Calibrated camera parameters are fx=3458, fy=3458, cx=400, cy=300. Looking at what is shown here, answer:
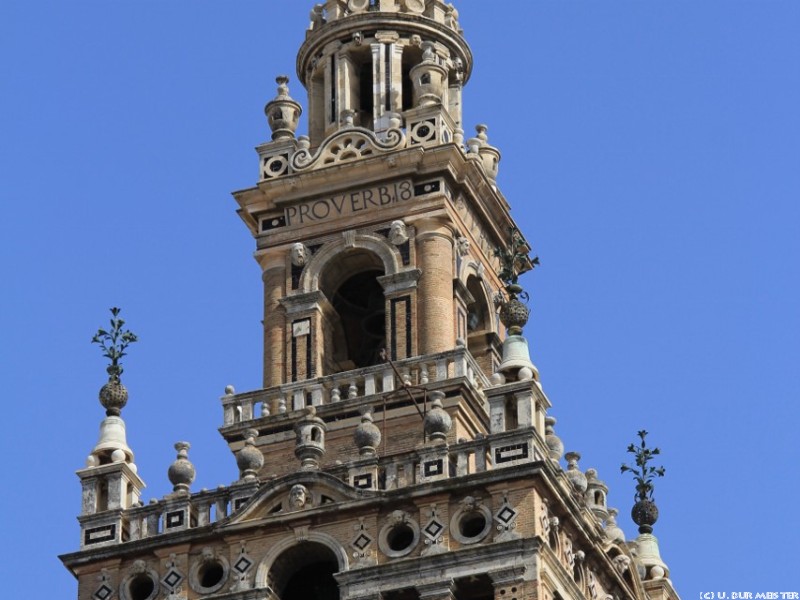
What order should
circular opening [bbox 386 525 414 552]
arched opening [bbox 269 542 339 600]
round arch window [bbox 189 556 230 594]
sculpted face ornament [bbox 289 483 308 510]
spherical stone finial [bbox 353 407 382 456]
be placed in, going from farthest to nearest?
spherical stone finial [bbox 353 407 382 456] < sculpted face ornament [bbox 289 483 308 510] < round arch window [bbox 189 556 230 594] < arched opening [bbox 269 542 339 600] < circular opening [bbox 386 525 414 552]

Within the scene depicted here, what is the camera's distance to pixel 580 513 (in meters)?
72.8

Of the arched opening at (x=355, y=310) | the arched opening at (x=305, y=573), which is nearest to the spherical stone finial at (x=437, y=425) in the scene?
the arched opening at (x=305, y=573)

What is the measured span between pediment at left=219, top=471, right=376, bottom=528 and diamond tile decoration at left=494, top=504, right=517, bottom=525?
9.12 ft

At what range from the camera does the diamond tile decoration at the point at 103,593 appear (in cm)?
7281

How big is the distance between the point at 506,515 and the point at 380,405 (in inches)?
266

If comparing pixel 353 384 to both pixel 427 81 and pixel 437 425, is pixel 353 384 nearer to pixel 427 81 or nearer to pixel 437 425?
pixel 437 425

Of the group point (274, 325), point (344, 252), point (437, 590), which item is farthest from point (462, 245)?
point (437, 590)

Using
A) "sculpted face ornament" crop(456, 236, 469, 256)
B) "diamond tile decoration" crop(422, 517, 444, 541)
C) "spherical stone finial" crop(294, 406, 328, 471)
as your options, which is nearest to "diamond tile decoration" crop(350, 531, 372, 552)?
"diamond tile decoration" crop(422, 517, 444, 541)

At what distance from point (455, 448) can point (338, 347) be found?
9106 mm

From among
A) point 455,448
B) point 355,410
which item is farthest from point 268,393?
point 455,448

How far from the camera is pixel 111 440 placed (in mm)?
75000

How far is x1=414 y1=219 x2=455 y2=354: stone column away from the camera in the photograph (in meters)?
78.1

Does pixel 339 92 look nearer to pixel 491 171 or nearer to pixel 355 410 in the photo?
pixel 491 171

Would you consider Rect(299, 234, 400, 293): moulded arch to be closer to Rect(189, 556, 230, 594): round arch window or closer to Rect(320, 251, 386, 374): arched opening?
Rect(320, 251, 386, 374): arched opening
